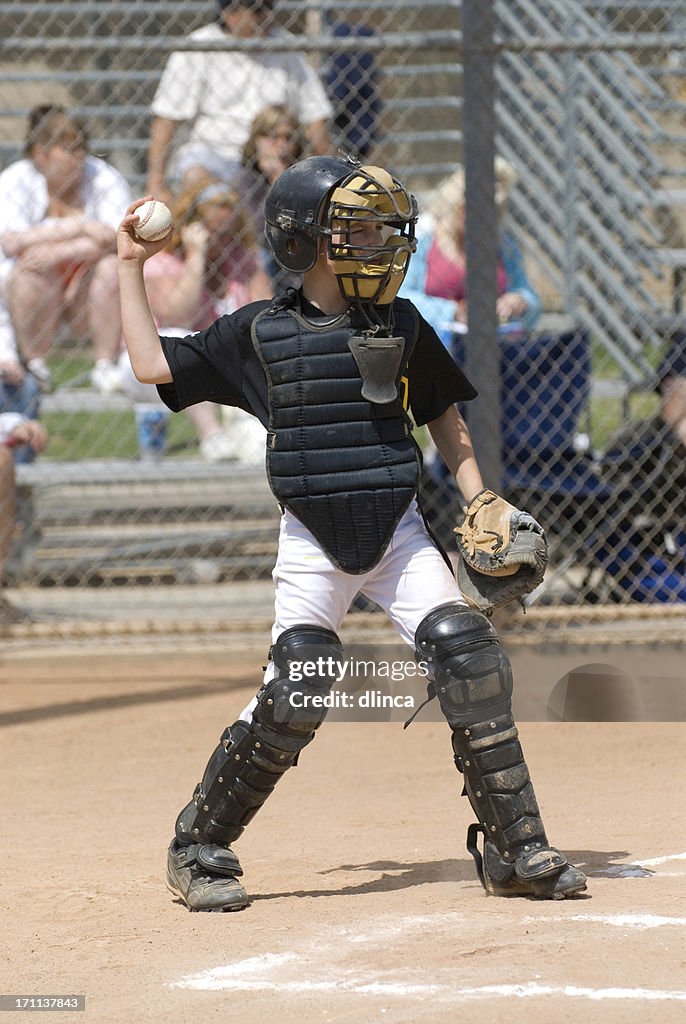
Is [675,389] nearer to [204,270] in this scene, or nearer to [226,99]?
[204,270]

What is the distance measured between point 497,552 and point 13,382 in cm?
370

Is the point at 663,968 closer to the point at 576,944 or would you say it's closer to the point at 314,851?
the point at 576,944

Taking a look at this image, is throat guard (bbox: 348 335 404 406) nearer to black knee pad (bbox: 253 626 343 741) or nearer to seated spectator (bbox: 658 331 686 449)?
black knee pad (bbox: 253 626 343 741)

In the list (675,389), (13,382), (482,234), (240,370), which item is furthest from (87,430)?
(240,370)

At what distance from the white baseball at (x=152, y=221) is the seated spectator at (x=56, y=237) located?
10.9ft

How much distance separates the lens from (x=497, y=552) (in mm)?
3227

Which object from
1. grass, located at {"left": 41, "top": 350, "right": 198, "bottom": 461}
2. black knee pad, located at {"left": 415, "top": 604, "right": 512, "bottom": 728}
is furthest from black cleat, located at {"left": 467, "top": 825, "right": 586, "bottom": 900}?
grass, located at {"left": 41, "top": 350, "right": 198, "bottom": 461}

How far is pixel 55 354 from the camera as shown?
831cm

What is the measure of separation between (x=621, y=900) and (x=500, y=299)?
12.1 feet

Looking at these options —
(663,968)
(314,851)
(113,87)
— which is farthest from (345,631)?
(113,87)

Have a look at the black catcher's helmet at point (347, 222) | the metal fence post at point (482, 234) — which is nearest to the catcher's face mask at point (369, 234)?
the black catcher's helmet at point (347, 222)

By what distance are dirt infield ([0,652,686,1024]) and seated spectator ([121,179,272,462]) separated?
1.81 m

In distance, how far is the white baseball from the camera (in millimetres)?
3213

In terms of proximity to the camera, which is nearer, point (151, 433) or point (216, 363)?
point (216, 363)
